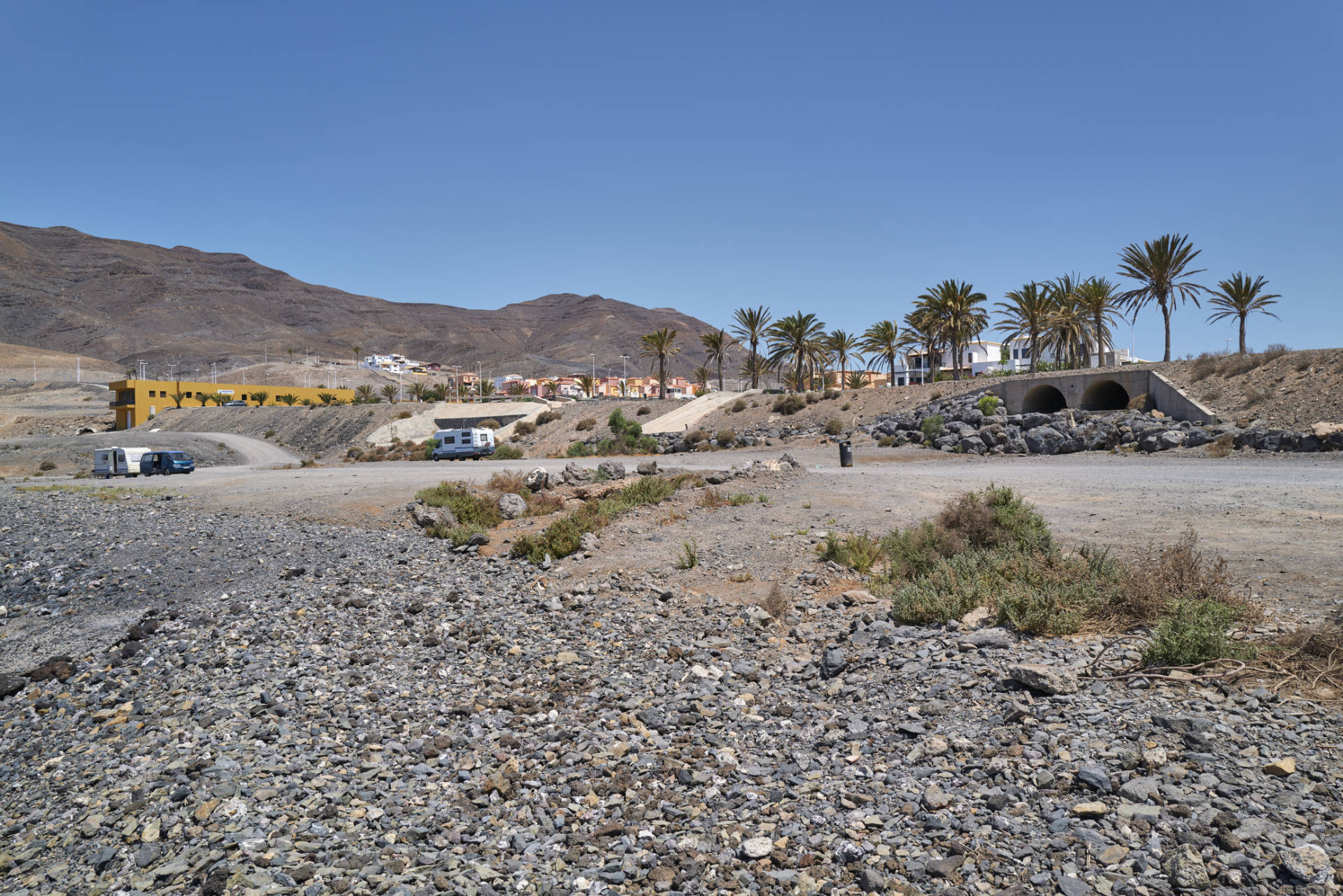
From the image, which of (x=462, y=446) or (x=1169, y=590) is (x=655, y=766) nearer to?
(x=1169, y=590)

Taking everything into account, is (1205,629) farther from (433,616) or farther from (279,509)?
(279,509)

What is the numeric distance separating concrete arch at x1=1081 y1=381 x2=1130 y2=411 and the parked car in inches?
1970

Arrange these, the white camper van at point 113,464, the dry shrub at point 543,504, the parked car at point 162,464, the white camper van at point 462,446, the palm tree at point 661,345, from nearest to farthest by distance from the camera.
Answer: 1. the dry shrub at point 543,504
2. the white camper van at point 113,464
3. the parked car at point 162,464
4. the white camper van at point 462,446
5. the palm tree at point 661,345

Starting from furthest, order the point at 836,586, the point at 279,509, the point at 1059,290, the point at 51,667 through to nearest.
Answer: the point at 1059,290
the point at 279,509
the point at 836,586
the point at 51,667

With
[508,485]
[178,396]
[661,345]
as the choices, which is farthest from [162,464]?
[178,396]

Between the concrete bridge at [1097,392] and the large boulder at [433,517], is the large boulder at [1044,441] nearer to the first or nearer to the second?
the concrete bridge at [1097,392]

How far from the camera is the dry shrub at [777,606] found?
29.0 feet

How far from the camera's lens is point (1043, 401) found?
43.5 meters

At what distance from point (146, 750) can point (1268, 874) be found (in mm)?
8389

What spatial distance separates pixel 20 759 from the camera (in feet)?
21.5

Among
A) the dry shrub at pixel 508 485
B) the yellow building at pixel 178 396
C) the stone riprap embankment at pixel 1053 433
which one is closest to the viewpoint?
the dry shrub at pixel 508 485

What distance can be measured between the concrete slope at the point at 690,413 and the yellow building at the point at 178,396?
54.4 m

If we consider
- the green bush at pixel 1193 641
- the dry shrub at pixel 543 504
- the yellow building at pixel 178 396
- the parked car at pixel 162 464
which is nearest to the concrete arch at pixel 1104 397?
the dry shrub at pixel 543 504

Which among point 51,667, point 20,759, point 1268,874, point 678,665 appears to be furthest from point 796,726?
point 51,667
